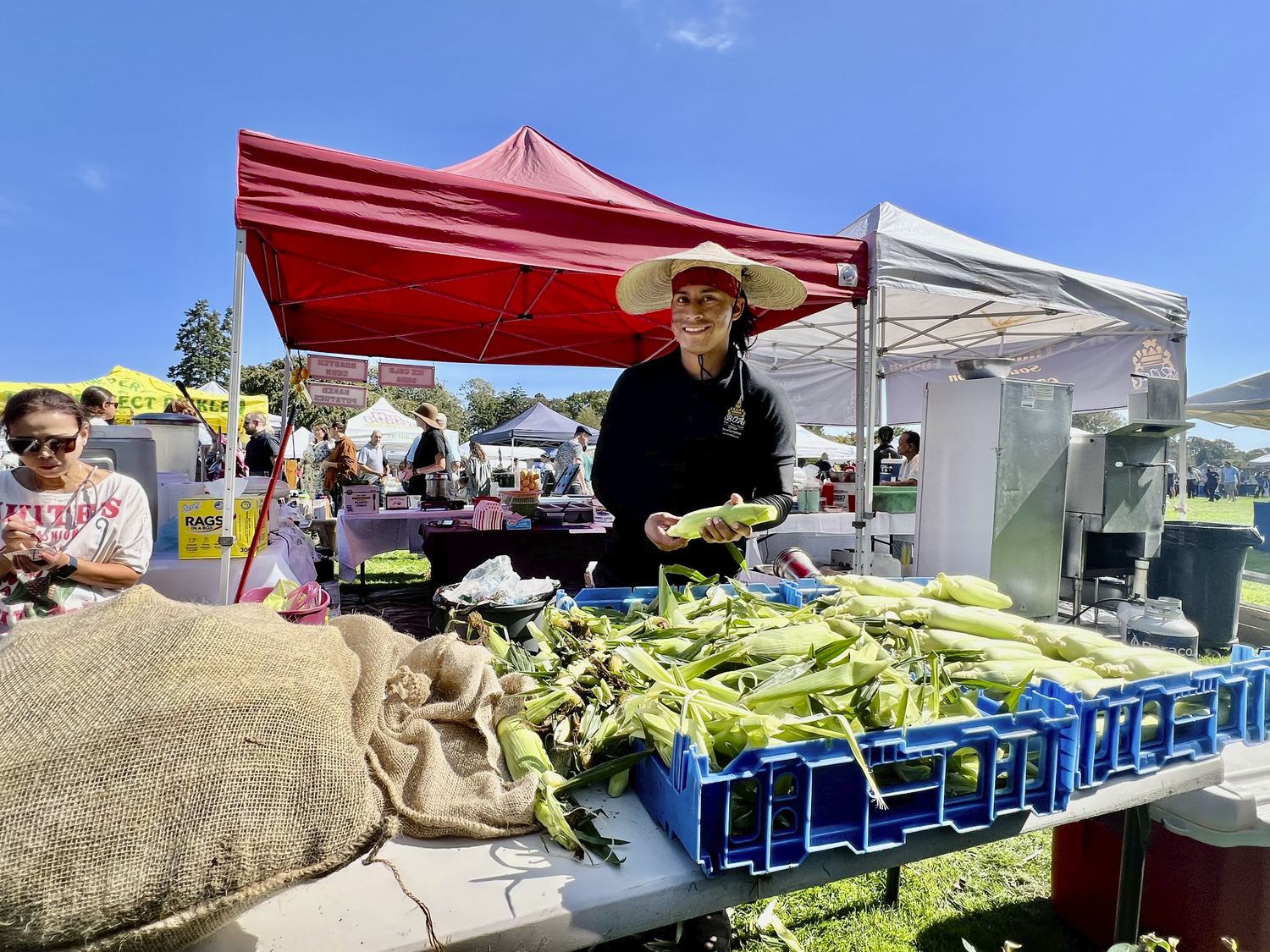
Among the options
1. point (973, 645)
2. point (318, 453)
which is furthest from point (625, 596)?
point (318, 453)

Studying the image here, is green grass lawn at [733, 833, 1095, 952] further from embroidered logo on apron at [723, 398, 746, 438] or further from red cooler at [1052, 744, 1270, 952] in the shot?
embroidered logo on apron at [723, 398, 746, 438]

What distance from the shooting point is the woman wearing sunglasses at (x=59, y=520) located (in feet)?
7.13

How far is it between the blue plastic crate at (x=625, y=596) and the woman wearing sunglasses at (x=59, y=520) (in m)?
1.94

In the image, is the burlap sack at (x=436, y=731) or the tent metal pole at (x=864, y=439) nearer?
the burlap sack at (x=436, y=731)

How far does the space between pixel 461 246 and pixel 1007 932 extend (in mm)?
3631

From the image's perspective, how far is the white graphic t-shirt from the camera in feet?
7.54

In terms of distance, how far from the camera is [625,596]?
1970 mm

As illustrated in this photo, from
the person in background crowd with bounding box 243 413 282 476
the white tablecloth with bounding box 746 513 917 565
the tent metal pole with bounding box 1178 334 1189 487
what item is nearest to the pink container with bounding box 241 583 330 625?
the white tablecloth with bounding box 746 513 917 565

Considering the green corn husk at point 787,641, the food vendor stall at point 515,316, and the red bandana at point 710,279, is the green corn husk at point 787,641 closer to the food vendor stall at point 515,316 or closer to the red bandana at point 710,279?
Result: the food vendor stall at point 515,316

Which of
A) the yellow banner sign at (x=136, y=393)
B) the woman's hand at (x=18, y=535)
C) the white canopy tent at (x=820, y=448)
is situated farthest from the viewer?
the white canopy tent at (x=820, y=448)

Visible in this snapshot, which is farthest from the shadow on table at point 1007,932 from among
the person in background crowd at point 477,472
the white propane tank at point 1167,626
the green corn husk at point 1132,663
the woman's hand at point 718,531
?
the person in background crowd at point 477,472

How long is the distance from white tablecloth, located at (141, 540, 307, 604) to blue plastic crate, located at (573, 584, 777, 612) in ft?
6.94

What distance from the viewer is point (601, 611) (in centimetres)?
183

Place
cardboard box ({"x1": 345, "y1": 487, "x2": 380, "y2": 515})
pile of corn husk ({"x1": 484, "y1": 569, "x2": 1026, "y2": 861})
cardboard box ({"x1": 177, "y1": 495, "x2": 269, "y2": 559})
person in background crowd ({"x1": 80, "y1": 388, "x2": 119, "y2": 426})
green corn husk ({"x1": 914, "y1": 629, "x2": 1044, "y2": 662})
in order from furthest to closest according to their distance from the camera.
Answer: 1. cardboard box ({"x1": 345, "y1": 487, "x2": 380, "y2": 515})
2. person in background crowd ({"x1": 80, "y1": 388, "x2": 119, "y2": 426})
3. cardboard box ({"x1": 177, "y1": 495, "x2": 269, "y2": 559})
4. green corn husk ({"x1": 914, "y1": 629, "x2": 1044, "y2": 662})
5. pile of corn husk ({"x1": 484, "y1": 569, "x2": 1026, "y2": 861})
